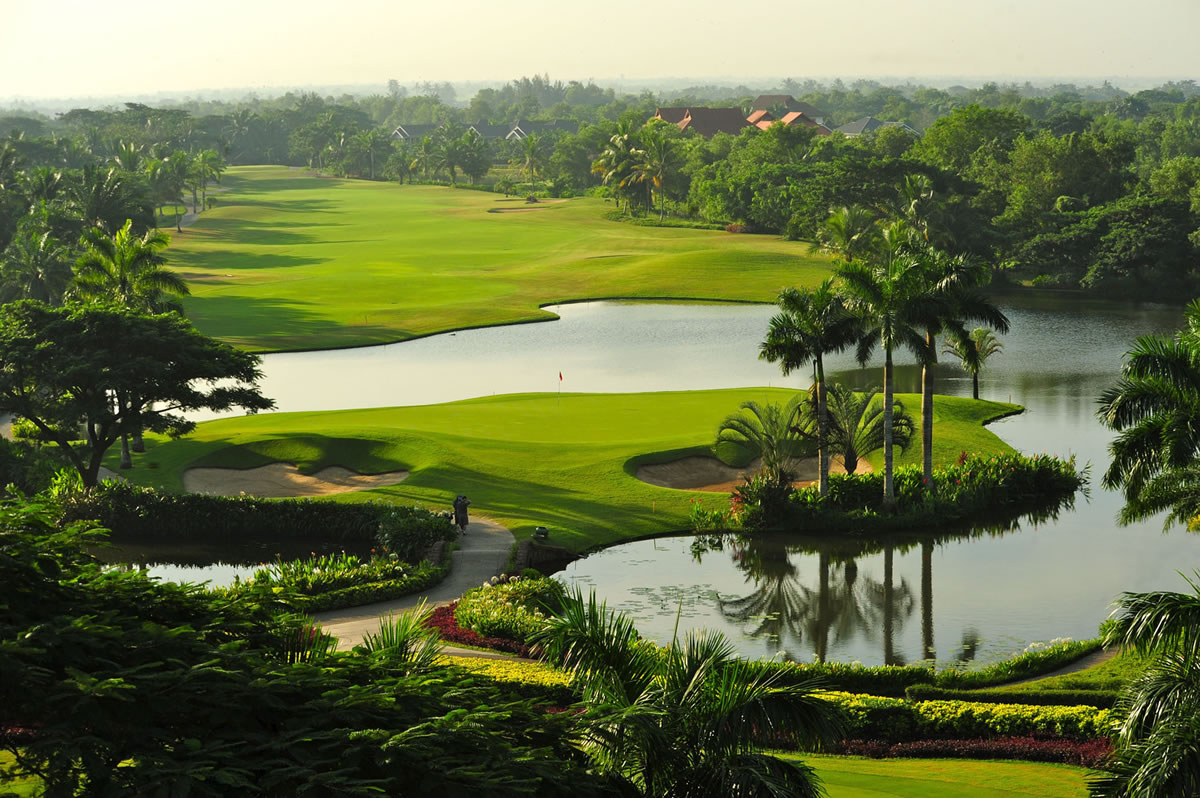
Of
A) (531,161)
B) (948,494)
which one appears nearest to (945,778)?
(948,494)

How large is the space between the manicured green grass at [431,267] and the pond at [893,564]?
16501mm

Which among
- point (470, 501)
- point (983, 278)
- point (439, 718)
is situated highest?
point (983, 278)

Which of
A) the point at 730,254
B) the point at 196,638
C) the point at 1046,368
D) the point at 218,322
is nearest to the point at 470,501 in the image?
the point at 196,638

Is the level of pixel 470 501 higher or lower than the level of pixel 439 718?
lower

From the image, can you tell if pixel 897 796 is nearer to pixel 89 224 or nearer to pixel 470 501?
pixel 470 501

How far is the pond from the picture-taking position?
32.8 m

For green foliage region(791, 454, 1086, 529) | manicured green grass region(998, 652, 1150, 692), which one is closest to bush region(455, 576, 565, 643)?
manicured green grass region(998, 652, 1150, 692)

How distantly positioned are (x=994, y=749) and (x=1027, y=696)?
2.84 m

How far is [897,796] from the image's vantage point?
19797 millimetres

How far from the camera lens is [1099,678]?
27047 millimetres

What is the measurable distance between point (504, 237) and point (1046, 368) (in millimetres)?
68001

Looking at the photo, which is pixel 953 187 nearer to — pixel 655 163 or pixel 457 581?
pixel 655 163

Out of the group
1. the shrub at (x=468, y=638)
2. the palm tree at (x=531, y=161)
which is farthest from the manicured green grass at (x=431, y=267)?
the shrub at (x=468, y=638)

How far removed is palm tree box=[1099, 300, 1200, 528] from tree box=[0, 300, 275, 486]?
94.0 feet
